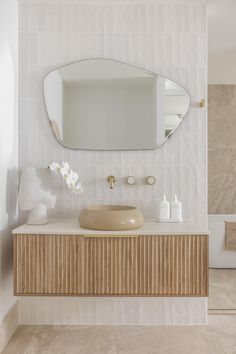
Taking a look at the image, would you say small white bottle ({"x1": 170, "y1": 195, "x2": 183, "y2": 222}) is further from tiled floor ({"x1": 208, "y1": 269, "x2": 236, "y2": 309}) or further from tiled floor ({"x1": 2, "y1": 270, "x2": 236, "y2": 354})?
tiled floor ({"x1": 208, "y1": 269, "x2": 236, "y2": 309})

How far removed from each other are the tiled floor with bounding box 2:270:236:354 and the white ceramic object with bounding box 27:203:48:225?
31.5 inches

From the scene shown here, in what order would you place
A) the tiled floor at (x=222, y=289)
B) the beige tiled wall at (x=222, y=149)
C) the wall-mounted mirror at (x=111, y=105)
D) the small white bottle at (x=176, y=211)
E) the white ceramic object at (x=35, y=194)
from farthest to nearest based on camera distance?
the beige tiled wall at (x=222, y=149) < the tiled floor at (x=222, y=289) < the wall-mounted mirror at (x=111, y=105) < the small white bottle at (x=176, y=211) < the white ceramic object at (x=35, y=194)

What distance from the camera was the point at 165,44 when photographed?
112 inches

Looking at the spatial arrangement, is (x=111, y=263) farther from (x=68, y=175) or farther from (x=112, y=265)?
(x=68, y=175)

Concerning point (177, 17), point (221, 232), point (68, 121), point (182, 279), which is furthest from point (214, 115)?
point (182, 279)

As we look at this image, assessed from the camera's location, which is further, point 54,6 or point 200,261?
point 54,6

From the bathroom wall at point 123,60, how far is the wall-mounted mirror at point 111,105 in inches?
2.7

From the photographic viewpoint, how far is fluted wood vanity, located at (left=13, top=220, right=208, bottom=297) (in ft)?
7.80

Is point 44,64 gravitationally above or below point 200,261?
above

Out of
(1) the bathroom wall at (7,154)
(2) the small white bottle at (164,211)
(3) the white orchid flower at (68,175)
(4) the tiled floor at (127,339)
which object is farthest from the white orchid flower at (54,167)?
(4) the tiled floor at (127,339)

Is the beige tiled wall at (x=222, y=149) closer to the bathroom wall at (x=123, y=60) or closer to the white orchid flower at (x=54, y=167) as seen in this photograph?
the bathroom wall at (x=123, y=60)

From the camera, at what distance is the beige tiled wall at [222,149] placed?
5203mm

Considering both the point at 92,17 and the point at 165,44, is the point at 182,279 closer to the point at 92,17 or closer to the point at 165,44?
the point at 165,44

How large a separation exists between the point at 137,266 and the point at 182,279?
0.30m
